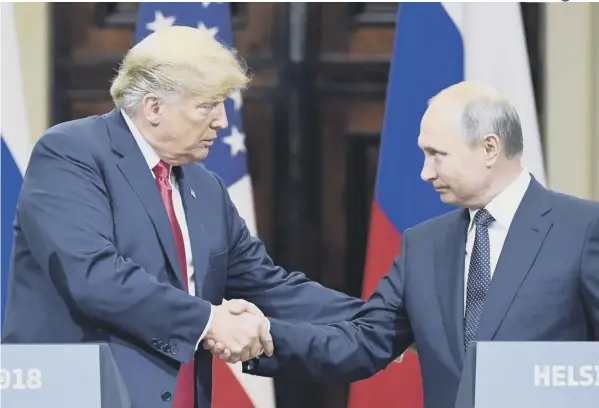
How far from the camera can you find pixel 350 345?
2312 millimetres

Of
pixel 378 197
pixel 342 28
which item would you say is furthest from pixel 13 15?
pixel 378 197

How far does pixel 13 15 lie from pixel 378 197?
123 cm

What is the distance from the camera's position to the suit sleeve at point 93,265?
1.98 metres

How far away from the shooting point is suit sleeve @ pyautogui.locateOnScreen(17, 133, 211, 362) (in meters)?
1.98

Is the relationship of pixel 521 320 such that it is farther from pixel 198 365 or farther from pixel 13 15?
pixel 13 15

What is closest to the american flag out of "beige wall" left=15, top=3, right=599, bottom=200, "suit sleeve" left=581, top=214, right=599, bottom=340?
"beige wall" left=15, top=3, right=599, bottom=200

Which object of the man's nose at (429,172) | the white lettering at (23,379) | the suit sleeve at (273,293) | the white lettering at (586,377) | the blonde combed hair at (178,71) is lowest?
the suit sleeve at (273,293)

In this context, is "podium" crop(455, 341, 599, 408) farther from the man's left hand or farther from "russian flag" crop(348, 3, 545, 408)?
"russian flag" crop(348, 3, 545, 408)

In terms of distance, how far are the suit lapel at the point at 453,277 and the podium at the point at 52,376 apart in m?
0.75

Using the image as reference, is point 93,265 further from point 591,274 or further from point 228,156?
point 228,156

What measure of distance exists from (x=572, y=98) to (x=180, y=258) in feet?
5.36

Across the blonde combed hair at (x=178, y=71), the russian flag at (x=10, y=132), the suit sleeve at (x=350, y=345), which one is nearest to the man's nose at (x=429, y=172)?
the suit sleeve at (x=350, y=345)

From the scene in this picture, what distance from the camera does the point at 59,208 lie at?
6.63 feet

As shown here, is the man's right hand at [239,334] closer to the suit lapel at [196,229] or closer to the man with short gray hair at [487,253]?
the suit lapel at [196,229]
